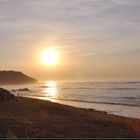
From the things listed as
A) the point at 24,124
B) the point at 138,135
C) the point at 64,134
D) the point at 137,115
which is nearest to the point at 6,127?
the point at 24,124

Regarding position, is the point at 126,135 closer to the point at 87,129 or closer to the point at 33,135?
the point at 87,129

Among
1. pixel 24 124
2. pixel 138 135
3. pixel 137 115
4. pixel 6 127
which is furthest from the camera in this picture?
pixel 137 115

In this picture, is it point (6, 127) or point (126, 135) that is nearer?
point (6, 127)

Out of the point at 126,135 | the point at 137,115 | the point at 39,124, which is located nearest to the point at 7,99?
the point at 137,115

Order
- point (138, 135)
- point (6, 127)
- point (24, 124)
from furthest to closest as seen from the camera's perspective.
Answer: point (138, 135) < point (24, 124) < point (6, 127)

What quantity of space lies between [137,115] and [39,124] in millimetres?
18658

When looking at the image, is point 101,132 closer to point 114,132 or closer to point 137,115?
point 114,132

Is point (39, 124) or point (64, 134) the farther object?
point (39, 124)

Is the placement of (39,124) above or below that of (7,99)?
below

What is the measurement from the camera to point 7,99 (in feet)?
103

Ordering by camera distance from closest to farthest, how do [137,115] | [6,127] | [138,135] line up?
[6,127] → [138,135] → [137,115]

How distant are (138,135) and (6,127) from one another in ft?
22.0

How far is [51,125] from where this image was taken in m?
17.5

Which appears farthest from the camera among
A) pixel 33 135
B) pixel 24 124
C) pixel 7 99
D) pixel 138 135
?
pixel 7 99
